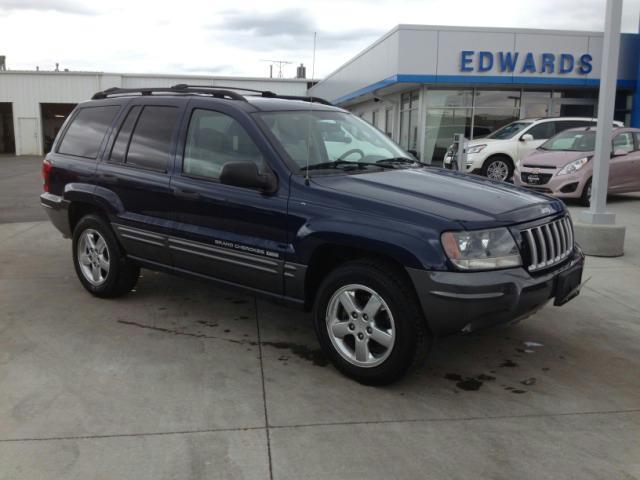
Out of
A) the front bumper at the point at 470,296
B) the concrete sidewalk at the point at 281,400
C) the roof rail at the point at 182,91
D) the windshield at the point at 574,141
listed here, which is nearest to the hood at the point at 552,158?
the windshield at the point at 574,141

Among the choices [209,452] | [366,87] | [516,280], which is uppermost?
[366,87]

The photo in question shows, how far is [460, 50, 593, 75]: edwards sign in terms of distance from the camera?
19906mm

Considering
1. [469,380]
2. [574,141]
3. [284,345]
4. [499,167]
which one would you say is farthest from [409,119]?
[469,380]

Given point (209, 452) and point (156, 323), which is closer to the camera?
point (209, 452)

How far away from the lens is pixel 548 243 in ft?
12.6

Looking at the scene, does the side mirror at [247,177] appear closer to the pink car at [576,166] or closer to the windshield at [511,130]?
the pink car at [576,166]

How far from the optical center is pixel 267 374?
3.93 meters

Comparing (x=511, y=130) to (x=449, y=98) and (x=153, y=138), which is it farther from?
(x=153, y=138)

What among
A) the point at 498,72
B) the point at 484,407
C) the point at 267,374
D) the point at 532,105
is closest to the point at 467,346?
the point at 484,407

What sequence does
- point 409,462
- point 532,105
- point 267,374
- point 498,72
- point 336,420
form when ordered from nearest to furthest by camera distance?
point 409,462 → point 336,420 → point 267,374 → point 498,72 → point 532,105

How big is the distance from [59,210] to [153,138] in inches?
58.6

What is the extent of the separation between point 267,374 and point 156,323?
1.40 metres

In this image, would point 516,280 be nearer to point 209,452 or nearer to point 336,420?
point 336,420

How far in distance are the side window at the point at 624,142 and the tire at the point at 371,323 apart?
34.1 feet
